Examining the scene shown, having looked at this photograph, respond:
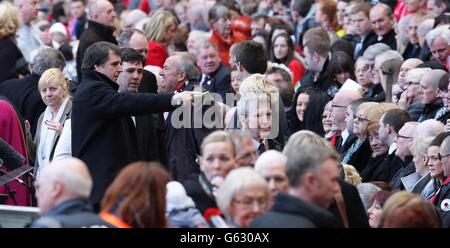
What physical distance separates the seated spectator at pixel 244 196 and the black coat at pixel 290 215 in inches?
11.5

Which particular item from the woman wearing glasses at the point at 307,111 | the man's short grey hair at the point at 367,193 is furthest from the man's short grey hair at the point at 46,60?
the man's short grey hair at the point at 367,193

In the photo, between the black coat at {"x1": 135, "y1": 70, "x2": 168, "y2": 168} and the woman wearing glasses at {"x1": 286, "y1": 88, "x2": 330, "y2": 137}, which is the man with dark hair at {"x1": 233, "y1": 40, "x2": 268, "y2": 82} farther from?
the black coat at {"x1": 135, "y1": 70, "x2": 168, "y2": 168}

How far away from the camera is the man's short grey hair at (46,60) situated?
1438 cm

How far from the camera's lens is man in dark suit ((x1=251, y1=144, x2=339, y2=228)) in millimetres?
8414

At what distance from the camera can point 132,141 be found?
11555 millimetres

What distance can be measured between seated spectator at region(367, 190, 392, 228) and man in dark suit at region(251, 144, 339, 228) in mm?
1912

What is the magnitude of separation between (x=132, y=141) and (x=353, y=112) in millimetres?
3129

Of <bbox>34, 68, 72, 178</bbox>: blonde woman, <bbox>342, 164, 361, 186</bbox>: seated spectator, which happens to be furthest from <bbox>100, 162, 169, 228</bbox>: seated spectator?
<bbox>34, 68, 72, 178</bbox>: blonde woman

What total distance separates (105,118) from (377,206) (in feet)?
7.40

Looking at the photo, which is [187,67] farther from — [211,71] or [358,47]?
[358,47]

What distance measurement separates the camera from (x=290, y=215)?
27.6ft

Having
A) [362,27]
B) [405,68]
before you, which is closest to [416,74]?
[405,68]

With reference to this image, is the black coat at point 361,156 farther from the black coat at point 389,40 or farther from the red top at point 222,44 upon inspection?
the red top at point 222,44

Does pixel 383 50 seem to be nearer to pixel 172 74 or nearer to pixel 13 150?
pixel 172 74
